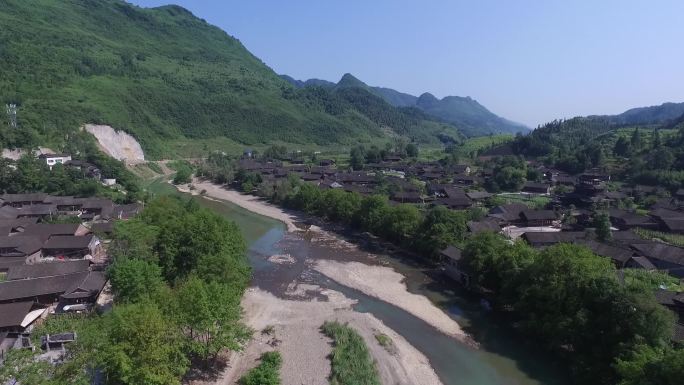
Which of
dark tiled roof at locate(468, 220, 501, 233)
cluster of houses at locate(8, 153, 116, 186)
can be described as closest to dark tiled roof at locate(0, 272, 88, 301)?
dark tiled roof at locate(468, 220, 501, 233)

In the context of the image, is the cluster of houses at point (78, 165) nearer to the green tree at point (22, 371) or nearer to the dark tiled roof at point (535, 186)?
the green tree at point (22, 371)

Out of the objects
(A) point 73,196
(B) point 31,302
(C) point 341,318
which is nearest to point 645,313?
(C) point 341,318

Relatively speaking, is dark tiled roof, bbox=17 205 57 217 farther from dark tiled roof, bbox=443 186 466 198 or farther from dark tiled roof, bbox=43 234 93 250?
dark tiled roof, bbox=443 186 466 198

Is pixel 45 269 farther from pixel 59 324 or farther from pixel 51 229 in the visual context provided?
pixel 51 229

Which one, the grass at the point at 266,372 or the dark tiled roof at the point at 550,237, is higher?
the dark tiled roof at the point at 550,237

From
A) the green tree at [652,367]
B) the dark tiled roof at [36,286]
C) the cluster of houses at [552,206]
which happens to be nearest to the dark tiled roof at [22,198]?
the dark tiled roof at [36,286]

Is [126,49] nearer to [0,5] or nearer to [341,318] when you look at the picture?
[0,5]
